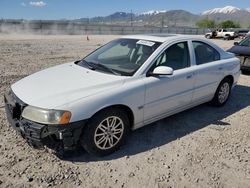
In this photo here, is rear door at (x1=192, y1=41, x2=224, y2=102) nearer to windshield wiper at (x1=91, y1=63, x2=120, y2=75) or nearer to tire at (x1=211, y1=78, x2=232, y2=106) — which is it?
tire at (x1=211, y1=78, x2=232, y2=106)

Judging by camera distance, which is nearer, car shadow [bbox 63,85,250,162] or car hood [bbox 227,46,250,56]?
car shadow [bbox 63,85,250,162]

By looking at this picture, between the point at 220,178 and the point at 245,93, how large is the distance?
4.22 meters

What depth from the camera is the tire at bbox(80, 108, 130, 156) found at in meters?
3.49

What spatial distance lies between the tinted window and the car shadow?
1033 millimetres

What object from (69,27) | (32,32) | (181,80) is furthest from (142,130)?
(69,27)

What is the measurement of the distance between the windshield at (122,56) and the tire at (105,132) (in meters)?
0.66

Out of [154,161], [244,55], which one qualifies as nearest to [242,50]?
[244,55]

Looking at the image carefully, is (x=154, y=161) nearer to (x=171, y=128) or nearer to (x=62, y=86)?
(x=171, y=128)

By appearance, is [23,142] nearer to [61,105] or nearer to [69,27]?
[61,105]

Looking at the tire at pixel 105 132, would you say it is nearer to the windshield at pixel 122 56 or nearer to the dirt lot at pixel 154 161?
the dirt lot at pixel 154 161

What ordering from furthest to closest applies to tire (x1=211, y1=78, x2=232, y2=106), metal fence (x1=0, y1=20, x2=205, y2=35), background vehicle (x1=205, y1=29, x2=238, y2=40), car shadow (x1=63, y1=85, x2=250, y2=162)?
metal fence (x1=0, y1=20, x2=205, y2=35), background vehicle (x1=205, y1=29, x2=238, y2=40), tire (x1=211, y1=78, x2=232, y2=106), car shadow (x1=63, y1=85, x2=250, y2=162)

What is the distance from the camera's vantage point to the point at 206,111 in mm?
5625

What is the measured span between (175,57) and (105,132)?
1.80 m

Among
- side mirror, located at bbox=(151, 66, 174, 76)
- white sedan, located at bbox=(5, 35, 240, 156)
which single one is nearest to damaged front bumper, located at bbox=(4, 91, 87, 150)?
white sedan, located at bbox=(5, 35, 240, 156)
